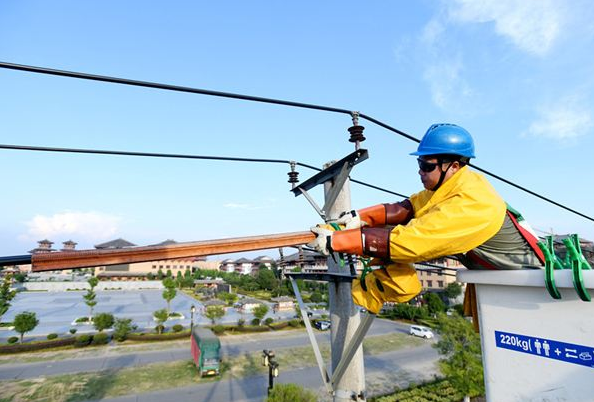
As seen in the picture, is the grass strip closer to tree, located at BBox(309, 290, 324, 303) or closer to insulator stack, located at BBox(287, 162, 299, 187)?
insulator stack, located at BBox(287, 162, 299, 187)

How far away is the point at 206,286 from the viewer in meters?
61.0

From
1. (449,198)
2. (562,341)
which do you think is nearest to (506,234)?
(449,198)

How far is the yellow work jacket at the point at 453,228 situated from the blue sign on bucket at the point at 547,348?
0.51 metres

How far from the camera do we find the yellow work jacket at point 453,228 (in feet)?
5.66

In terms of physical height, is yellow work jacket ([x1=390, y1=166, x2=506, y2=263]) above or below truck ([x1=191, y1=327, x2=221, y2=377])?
above

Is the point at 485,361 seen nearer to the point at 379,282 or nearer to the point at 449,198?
the point at 379,282

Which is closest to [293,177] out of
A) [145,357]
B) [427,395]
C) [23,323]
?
[427,395]

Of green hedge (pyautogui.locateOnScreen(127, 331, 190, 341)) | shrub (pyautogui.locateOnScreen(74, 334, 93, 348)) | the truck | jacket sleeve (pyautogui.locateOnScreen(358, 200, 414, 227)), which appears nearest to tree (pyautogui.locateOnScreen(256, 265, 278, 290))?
green hedge (pyautogui.locateOnScreen(127, 331, 190, 341))

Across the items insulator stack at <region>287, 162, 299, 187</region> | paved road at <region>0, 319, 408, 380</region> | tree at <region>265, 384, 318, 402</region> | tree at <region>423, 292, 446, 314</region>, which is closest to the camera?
insulator stack at <region>287, 162, 299, 187</region>

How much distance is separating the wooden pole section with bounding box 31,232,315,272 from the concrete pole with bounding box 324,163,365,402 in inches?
30.2

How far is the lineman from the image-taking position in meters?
1.74

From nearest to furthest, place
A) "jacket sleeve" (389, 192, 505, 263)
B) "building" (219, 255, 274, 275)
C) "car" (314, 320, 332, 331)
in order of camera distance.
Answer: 1. "jacket sleeve" (389, 192, 505, 263)
2. "car" (314, 320, 332, 331)
3. "building" (219, 255, 274, 275)

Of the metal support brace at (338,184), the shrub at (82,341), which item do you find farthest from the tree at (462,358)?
the shrub at (82,341)

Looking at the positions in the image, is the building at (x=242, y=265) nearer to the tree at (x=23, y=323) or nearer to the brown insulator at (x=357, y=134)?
the tree at (x=23, y=323)
